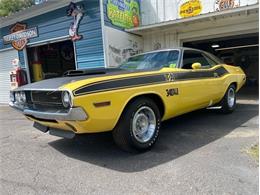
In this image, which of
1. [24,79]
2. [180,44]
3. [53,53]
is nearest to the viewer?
[180,44]

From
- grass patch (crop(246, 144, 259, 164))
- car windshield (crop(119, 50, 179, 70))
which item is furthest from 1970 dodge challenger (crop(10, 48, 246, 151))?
grass patch (crop(246, 144, 259, 164))

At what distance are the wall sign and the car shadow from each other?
5369 millimetres

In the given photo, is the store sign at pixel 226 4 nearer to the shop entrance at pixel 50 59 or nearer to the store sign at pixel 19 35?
the shop entrance at pixel 50 59

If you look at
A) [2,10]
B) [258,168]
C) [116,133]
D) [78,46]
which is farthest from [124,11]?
[2,10]

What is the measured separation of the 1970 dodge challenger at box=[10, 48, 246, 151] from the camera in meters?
3.22

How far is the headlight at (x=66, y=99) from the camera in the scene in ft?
10.4

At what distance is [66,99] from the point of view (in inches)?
→ 128

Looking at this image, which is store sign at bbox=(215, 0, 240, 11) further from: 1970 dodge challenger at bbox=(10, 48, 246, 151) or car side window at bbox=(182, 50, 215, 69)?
1970 dodge challenger at bbox=(10, 48, 246, 151)

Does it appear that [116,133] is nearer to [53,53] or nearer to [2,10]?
[53,53]

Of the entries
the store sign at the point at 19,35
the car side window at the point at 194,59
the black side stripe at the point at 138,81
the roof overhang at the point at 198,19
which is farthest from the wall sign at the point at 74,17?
the black side stripe at the point at 138,81

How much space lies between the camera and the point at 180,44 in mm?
10266

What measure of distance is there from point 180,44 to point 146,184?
26.8ft

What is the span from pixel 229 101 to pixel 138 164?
3.81m

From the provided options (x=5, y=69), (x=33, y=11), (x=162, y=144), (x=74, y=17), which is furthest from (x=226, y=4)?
(x=5, y=69)
